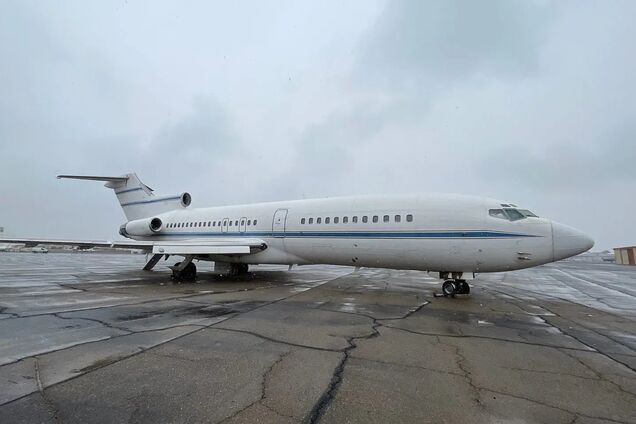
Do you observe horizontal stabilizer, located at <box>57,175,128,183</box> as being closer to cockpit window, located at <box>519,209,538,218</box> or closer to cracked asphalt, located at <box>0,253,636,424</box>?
cracked asphalt, located at <box>0,253,636,424</box>

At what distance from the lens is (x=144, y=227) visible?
20750 millimetres

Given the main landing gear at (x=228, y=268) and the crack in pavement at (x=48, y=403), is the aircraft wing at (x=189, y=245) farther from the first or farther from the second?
the crack in pavement at (x=48, y=403)

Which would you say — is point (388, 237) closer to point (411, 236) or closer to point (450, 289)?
point (411, 236)

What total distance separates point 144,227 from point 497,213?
714 inches

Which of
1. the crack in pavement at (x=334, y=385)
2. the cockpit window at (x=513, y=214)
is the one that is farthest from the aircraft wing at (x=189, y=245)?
the crack in pavement at (x=334, y=385)

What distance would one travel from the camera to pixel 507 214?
420 inches

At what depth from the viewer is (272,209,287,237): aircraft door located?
15148 millimetres

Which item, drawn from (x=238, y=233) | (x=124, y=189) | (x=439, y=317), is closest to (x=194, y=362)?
(x=439, y=317)

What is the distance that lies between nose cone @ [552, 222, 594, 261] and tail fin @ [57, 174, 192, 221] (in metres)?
19.6

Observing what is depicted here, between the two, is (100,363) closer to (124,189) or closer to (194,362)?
(194,362)

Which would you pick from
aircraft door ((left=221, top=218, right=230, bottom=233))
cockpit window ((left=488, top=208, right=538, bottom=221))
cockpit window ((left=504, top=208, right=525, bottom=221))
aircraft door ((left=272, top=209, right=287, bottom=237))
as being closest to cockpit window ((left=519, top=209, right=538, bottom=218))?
cockpit window ((left=488, top=208, right=538, bottom=221))

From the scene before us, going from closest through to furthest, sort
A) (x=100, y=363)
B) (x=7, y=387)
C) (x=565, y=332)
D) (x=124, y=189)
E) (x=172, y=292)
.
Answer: (x=7, y=387), (x=100, y=363), (x=565, y=332), (x=172, y=292), (x=124, y=189)

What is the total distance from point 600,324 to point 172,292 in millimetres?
11508

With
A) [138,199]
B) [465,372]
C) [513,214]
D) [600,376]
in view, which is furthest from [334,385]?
[138,199]
